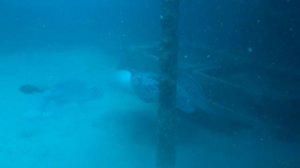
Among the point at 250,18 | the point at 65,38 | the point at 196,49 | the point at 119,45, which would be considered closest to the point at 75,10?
the point at 65,38

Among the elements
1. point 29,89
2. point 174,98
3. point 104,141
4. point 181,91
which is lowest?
point 29,89

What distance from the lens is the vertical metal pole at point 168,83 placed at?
5.34 metres

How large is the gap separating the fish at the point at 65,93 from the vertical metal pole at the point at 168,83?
4290 millimetres

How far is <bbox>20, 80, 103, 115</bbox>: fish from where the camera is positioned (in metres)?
9.88

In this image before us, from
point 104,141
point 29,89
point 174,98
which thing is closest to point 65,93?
point 29,89

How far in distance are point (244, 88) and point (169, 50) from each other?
12.3 feet

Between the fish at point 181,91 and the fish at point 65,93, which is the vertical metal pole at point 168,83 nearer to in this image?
the fish at point 181,91

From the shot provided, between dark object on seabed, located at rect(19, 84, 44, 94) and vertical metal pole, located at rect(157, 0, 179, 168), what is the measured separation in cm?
618

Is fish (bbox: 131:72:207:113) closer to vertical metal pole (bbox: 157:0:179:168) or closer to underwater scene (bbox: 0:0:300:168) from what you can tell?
underwater scene (bbox: 0:0:300:168)

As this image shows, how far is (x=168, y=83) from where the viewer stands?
5.68 m

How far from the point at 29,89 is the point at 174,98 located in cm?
675

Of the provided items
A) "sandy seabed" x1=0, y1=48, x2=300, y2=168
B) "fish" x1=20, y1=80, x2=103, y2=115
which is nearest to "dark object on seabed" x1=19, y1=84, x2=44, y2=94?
"fish" x1=20, y1=80, x2=103, y2=115

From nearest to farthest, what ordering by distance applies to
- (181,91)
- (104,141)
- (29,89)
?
(104,141), (181,91), (29,89)

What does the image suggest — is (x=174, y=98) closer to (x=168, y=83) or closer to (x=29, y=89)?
(x=168, y=83)
